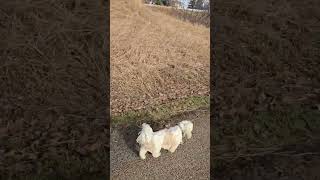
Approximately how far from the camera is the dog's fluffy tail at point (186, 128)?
12.2 ft

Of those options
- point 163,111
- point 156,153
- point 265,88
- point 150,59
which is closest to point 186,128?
point 156,153

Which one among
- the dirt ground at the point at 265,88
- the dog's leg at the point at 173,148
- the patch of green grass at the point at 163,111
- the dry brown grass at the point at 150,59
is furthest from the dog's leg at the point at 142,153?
the dry brown grass at the point at 150,59

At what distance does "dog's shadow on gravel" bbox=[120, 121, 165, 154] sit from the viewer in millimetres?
3580

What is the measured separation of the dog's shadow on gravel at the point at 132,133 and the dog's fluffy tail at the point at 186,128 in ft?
1.20

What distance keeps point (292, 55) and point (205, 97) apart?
1.39 m

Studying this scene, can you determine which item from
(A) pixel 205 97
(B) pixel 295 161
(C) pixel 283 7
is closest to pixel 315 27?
(C) pixel 283 7

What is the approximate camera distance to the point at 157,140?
332 centimetres

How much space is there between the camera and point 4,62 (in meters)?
3.92

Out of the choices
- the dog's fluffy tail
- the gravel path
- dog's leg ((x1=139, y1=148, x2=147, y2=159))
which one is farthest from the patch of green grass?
dog's leg ((x1=139, y1=148, x2=147, y2=159))

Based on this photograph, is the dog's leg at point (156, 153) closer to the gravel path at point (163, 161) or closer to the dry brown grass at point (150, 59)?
the gravel path at point (163, 161)

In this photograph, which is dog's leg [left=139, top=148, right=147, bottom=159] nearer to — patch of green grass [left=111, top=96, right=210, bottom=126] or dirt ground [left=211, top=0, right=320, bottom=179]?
dirt ground [left=211, top=0, right=320, bottom=179]

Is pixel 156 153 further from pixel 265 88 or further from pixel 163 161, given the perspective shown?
pixel 265 88

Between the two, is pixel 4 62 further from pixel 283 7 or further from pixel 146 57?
pixel 283 7

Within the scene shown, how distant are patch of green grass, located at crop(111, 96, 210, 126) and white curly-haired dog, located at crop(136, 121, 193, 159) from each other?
0.78 metres
